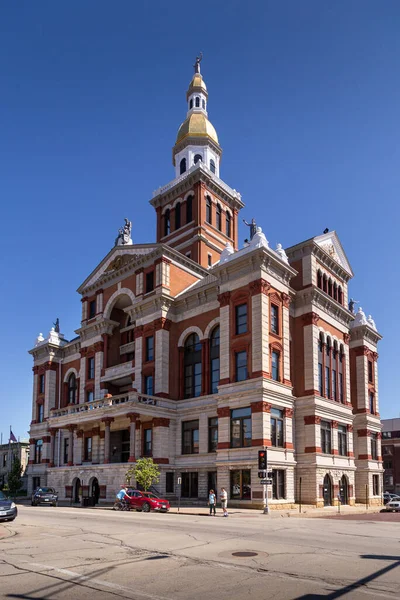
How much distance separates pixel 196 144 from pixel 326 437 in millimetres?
38777

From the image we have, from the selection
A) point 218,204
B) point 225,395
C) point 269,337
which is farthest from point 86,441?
point 218,204

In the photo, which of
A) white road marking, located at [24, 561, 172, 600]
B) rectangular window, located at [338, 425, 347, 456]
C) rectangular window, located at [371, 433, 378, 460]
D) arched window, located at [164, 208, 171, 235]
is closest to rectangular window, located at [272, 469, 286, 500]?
rectangular window, located at [338, 425, 347, 456]

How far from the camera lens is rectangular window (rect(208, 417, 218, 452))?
46.4 meters

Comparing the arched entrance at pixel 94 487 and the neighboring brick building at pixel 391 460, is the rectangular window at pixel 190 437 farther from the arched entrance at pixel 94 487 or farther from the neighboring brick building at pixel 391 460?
the neighboring brick building at pixel 391 460

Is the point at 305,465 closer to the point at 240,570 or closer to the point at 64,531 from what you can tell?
the point at 64,531

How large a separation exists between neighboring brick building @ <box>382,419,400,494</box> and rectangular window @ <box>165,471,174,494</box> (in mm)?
55302

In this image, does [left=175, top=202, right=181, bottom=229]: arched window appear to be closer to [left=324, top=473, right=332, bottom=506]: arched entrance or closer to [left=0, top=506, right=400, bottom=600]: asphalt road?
[left=324, top=473, right=332, bottom=506]: arched entrance

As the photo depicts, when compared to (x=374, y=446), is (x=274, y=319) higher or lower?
higher

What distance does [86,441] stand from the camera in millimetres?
55375

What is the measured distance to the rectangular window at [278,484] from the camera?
135 ft

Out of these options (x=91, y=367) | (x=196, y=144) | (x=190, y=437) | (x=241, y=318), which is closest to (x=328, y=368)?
(x=241, y=318)

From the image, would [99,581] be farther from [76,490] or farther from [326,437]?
[76,490]

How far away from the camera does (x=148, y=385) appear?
51844 millimetres

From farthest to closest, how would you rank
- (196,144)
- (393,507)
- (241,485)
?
(196,144), (393,507), (241,485)
